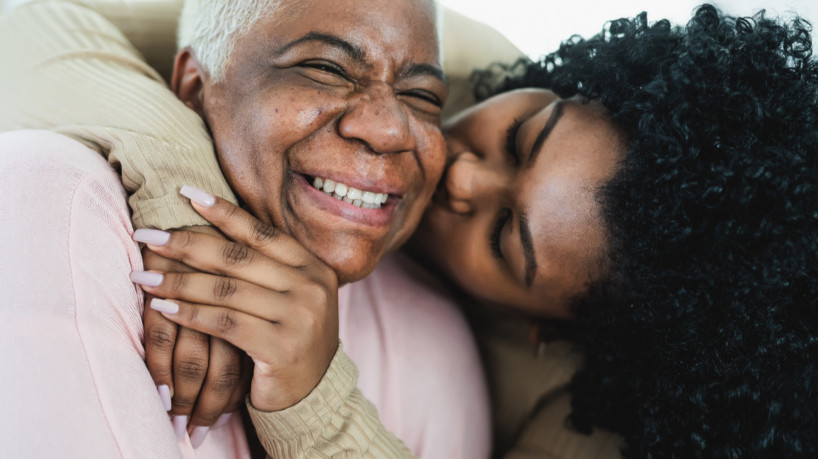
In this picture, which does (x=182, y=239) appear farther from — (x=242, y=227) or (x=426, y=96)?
(x=426, y=96)

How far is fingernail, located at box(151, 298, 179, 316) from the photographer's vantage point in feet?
2.72

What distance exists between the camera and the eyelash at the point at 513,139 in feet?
4.32

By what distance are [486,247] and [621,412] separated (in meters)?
0.47

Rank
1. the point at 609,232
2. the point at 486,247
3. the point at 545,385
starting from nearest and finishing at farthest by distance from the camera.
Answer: the point at 609,232
the point at 486,247
the point at 545,385

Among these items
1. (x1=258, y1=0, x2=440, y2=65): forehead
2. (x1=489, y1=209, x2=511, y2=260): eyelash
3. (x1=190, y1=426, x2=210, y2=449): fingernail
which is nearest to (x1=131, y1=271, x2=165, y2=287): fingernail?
(x1=190, y1=426, x2=210, y2=449): fingernail

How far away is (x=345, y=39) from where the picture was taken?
1.08 m

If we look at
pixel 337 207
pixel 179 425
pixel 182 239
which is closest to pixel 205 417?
pixel 179 425

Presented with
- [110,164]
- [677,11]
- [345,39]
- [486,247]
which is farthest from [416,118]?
[677,11]

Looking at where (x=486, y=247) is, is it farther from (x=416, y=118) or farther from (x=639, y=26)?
(x=639, y=26)

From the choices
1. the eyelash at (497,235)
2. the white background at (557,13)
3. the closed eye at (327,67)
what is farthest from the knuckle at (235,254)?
the white background at (557,13)

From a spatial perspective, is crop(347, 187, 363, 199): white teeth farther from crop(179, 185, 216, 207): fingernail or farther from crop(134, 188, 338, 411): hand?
crop(179, 185, 216, 207): fingernail

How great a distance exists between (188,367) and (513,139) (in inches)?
30.8

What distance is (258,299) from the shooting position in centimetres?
88

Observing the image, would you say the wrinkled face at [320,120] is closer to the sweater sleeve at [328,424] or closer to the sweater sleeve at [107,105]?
the sweater sleeve at [107,105]
